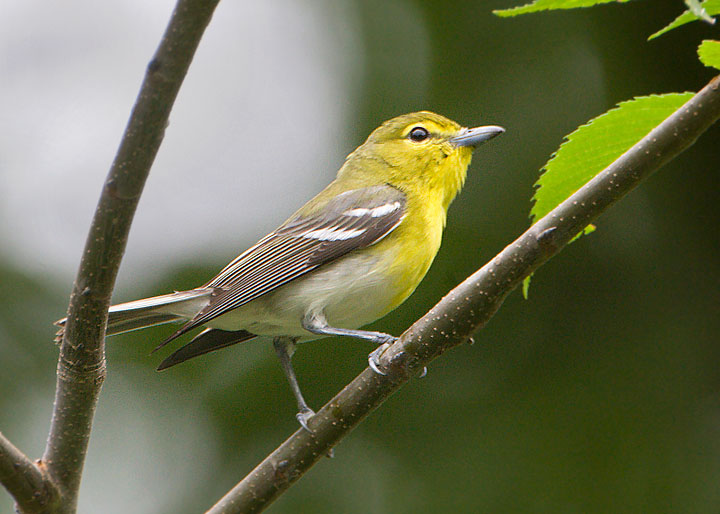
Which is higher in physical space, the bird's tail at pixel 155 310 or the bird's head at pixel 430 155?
the bird's head at pixel 430 155

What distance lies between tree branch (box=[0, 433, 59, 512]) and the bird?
4.09 feet

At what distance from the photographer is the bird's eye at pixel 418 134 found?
486 cm

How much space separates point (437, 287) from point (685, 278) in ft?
6.20

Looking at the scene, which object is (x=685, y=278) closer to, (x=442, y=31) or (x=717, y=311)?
(x=717, y=311)

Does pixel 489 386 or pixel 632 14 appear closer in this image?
pixel 489 386

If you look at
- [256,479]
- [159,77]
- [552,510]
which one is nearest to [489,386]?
[552,510]

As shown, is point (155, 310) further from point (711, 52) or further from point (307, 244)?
point (711, 52)

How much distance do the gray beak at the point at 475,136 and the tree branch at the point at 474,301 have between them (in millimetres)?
2130

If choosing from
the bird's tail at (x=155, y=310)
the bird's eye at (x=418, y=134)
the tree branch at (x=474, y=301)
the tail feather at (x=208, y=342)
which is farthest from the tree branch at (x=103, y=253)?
the bird's eye at (x=418, y=134)

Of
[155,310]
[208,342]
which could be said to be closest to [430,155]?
[208,342]

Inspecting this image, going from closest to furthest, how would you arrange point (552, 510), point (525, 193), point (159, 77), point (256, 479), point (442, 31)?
point (159, 77) → point (256, 479) → point (552, 510) → point (525, 193) → point (442, 31)

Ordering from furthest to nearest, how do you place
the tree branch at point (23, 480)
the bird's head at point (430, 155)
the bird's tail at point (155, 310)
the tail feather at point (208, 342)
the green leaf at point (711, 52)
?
1. the bird's head at point (430, 155)
2. the tail feather at point (208, 342)
3. the bird's tail at point (155, 310)
4. the tree branch at point (23, 480)
5. the green leaf at point (711, 52)

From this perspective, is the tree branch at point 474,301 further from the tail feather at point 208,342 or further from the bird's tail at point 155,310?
the tail feather at point 208,342

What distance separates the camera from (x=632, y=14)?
7.11 meters
